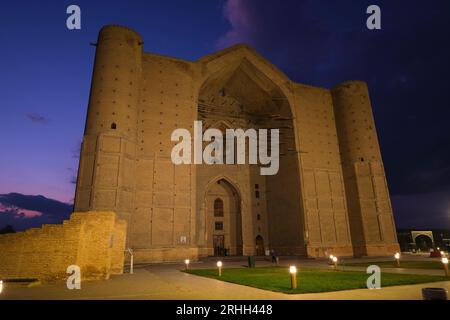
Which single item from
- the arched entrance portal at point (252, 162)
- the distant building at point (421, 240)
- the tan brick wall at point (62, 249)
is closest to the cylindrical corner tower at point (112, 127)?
the tan brick wall at point (62, 249)

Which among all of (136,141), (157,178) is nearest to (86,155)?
(136,141)

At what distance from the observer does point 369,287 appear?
830cm

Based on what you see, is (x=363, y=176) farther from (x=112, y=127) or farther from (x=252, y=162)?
(x=112, y=127)

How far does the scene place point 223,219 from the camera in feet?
116

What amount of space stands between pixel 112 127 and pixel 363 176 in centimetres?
2537

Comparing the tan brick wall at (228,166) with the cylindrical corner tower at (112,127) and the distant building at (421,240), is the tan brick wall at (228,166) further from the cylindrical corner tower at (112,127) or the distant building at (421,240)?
the distant building at (421,240)

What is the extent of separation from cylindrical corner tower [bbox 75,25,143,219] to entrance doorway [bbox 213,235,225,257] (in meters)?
13.6

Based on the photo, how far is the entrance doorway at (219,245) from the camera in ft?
111

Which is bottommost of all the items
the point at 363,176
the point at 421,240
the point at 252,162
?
the point at 421,240

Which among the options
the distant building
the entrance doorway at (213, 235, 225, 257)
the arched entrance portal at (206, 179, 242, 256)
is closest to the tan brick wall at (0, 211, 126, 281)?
the arched entrance portal at (206, 179, 242, 256)

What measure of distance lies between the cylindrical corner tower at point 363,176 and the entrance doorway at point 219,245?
1407cm

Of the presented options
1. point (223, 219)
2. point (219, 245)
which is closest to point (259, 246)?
point (219, 245)

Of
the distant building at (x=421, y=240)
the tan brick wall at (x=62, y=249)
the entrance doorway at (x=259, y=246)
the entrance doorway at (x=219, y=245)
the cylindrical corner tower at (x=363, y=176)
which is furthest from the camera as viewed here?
the distant building at (x=421, y=240)

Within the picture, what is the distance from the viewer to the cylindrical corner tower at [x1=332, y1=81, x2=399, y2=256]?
30375mm
